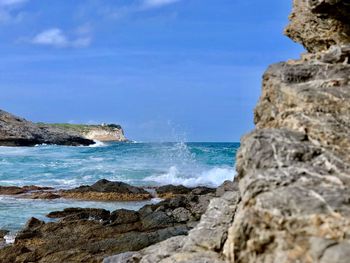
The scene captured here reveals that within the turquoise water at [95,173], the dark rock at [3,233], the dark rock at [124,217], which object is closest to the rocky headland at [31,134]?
the turquoise water at [95,173]

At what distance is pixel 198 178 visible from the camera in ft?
144

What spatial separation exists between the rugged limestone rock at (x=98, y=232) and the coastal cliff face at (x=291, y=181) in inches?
40.2

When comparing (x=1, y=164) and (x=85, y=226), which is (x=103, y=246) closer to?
(x=85, y=226)

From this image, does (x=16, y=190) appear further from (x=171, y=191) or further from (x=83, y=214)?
(x=83, y=214)

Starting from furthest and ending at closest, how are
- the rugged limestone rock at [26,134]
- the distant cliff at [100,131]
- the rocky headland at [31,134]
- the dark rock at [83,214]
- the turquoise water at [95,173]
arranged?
1. the distant cliff at [100,131]
2. the rocky headland at [31,134]
3. the rugged limestone rock at [26,134]
4. the turquoise water at [95,173]
5. the dark rock at [83,214]

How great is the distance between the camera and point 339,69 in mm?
7762

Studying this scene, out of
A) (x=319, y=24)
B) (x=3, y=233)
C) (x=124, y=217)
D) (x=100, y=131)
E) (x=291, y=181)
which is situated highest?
(x=100, y=131)

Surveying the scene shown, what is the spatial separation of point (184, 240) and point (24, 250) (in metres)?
7.63

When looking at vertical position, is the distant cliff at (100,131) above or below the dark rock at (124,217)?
above

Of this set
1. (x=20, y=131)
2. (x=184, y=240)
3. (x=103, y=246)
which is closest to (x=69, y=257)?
(x=103, y=246)

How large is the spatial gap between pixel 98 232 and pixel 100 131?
12937cm

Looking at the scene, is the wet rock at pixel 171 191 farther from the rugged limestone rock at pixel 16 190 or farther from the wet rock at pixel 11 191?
the wet rock at pixel 11 191

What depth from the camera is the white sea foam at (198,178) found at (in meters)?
41.5

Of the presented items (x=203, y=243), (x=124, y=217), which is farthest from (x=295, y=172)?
(x=124, y=217)
